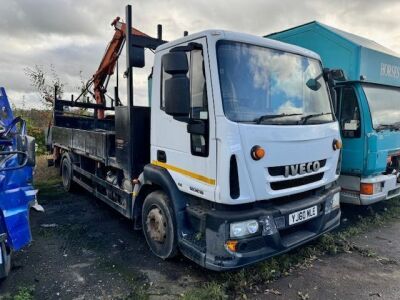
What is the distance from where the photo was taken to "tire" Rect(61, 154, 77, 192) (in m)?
6.62

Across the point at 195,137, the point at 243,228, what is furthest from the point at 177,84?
the point at 243,228

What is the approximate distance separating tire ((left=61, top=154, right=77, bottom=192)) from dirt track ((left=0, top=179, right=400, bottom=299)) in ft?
6.13

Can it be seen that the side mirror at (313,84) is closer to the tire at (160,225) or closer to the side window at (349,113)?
the side window at (349,113)

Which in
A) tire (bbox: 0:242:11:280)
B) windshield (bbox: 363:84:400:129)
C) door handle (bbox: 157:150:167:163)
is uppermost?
windshield (bbox: 363:84:400:129)

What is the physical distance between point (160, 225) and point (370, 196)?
3.13 m

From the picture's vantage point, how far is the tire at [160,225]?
3.50 meters

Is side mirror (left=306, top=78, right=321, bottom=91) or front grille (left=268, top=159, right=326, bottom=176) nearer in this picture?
front grille (left=268, top=159, right=326, bottom=176)

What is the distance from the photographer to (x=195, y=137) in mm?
3131

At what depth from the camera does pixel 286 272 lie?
11.8ft

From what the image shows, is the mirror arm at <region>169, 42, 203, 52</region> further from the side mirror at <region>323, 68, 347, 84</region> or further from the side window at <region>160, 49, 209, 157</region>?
the side mirror at <region>323, 68, 347, 84</region>

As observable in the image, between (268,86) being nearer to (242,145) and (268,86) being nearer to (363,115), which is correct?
(242,145)

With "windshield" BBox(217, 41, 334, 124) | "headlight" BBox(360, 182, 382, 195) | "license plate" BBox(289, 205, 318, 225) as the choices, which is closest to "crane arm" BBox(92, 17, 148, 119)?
"windshield" BBox(217, 41, 334, 124)

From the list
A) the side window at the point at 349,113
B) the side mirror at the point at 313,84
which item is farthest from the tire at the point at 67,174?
the side window at the point at 349,113

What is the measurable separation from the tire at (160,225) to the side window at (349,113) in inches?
119
